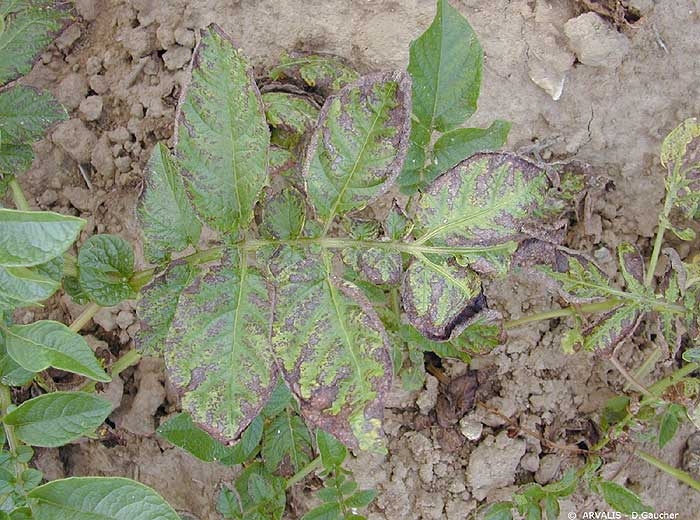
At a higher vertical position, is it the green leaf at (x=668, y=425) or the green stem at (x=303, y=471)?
the green leaf at (x=668, y=425)

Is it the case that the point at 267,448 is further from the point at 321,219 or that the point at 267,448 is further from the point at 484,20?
the point at 484,20

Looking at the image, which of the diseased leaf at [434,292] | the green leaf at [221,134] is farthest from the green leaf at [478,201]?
the green leaf at [221,134]

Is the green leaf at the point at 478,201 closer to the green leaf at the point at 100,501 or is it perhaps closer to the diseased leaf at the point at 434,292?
the diseased leaf at the point at 434,292

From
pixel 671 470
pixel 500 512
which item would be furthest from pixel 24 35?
pixel 671 470

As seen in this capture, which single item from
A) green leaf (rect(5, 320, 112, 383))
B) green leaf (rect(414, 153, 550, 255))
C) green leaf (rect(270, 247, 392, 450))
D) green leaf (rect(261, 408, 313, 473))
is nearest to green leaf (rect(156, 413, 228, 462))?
green leaf (rect(261, 408, 313, 473))

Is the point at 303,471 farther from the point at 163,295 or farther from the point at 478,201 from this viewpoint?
the point at 478,201

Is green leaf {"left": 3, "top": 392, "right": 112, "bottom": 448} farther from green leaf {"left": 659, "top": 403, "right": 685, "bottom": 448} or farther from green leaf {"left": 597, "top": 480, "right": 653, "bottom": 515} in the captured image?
green leaf {"left": 659, "top": 403, "right": 685, "bottom": 448}

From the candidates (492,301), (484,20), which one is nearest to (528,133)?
(484,20)
